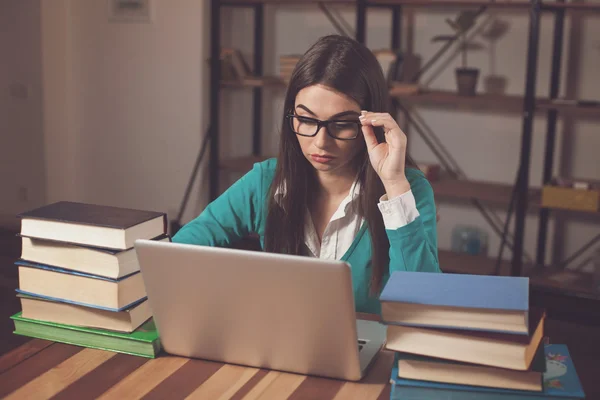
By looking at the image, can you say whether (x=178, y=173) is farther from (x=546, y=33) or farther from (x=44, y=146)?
(x=546, y=33)

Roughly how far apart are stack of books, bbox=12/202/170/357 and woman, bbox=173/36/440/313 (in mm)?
324

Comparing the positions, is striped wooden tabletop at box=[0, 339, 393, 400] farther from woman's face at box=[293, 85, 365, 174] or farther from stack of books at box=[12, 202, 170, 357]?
woman's face at box=[293, 85, 365, 174]

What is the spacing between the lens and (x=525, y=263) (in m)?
3.91

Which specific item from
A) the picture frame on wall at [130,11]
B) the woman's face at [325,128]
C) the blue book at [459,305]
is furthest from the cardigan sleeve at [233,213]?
the picture frame on wall at [130,11]

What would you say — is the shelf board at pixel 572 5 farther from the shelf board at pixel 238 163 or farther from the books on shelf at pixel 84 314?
the books on shelf at pixel 84 314

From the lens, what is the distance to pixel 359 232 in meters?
1.75

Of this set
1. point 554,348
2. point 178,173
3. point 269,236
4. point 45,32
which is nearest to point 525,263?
point 178,173

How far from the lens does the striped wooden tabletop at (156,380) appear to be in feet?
3.92

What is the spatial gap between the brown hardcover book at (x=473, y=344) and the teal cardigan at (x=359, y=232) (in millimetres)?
414

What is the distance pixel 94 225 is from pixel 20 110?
3.80 meters

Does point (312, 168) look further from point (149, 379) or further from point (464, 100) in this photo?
point (464, 100)

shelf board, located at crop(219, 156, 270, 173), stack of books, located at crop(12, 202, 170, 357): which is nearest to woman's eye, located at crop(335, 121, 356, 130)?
stack of books, located at crop(12, 202, 170, 357)

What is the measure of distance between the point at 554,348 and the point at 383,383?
0.31 metres

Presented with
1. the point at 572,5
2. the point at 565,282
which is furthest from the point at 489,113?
the point at 565,282
